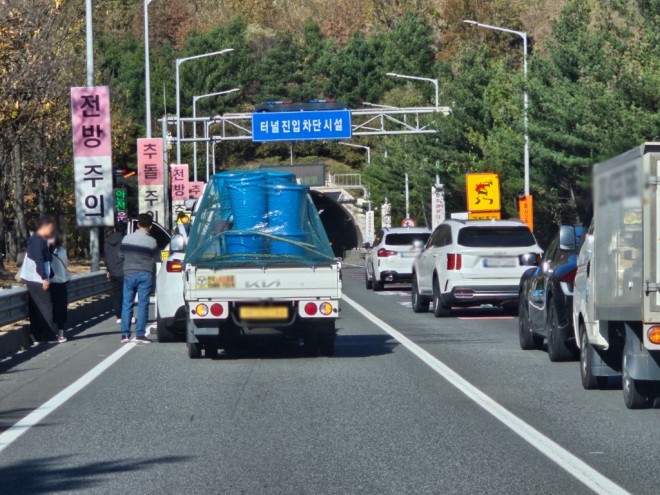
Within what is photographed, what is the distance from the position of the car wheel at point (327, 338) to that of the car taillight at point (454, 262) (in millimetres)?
7854

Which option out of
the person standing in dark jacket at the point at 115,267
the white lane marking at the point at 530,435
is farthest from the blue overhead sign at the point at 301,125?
the white lane marking at the point at 530,435

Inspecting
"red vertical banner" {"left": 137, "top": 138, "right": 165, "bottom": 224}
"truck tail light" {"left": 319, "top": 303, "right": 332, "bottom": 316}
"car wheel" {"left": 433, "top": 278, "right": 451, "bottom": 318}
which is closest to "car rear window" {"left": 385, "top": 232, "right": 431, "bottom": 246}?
"car wheel" {"left": 433, "top": 278, "right": 451, "bottom": 318}

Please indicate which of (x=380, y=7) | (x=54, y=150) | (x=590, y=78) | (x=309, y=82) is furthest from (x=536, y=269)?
(x=380, y=7)

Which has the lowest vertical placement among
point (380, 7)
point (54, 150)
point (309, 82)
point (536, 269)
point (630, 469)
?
point (630, 469)

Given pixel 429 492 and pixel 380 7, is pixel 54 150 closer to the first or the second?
pixel 429 492

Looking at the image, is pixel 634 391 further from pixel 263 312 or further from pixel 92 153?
pixel 92 153

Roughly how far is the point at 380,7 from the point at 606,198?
112m

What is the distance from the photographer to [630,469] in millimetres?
8719

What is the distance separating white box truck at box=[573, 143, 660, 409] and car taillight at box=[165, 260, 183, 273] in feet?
23.4

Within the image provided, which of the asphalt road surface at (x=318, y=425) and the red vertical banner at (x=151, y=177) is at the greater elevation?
the red vertical banner at (x=151, y=177)

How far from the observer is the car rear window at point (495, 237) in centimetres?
2450

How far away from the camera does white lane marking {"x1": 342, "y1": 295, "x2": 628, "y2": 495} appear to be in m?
8.23

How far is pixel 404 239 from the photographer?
36.1 metres

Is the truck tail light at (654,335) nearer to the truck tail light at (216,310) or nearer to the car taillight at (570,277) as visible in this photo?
the car taillight at (570,277)
